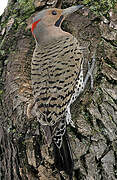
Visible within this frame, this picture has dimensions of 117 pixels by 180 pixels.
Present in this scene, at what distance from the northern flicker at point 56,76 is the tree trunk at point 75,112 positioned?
98mm

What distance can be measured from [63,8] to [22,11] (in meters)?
0.61

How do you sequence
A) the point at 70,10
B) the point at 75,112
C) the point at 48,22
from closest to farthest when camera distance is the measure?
the point at 75,112
the point at 70,10
the point at 48,22

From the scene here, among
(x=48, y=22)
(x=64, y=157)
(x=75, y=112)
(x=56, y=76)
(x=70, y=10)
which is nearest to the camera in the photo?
(x=64, y=157)

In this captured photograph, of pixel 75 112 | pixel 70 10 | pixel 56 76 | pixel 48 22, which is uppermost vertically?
pixel 70 10

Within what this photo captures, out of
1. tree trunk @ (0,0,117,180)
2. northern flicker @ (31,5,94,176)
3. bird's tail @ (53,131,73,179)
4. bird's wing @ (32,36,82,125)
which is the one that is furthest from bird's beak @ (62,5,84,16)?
bird's tail @ (53,131,73,179)

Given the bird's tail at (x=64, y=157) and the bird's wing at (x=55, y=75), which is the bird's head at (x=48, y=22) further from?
the bird's tail at (x=64, y=157)

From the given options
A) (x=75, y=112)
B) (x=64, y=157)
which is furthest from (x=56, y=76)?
(x=64, y=157)

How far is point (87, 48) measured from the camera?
3.57 m

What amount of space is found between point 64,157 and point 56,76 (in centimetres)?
91

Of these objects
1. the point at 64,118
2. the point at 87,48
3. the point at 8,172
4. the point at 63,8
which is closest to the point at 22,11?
the point at 63,8

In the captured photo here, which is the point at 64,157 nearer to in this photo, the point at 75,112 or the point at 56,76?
the point at 75,112

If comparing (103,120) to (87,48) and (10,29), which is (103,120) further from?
(10,29)

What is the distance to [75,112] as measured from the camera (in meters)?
3.13

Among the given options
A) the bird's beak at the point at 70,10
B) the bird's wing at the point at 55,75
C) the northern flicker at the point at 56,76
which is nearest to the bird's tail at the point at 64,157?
the northern flicker at the point at 56,76
